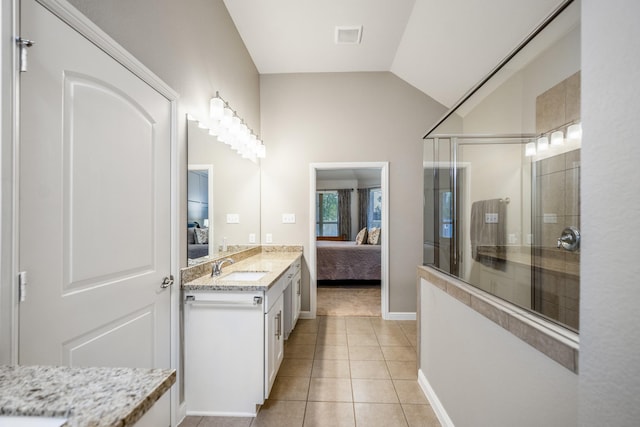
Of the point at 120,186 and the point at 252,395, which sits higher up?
the point at 120,186

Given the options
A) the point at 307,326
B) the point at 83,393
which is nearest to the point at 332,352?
the point at 307,326

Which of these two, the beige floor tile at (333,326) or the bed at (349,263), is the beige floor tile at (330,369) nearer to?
the beige floor tile at (333,326)

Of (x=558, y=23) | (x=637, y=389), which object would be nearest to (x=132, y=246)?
(x=637, y=389)

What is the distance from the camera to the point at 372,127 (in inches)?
138

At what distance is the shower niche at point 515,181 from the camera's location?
1.38m

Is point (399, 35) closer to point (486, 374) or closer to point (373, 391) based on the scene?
point (486, 374)

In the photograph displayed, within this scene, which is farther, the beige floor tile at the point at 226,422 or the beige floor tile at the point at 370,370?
the beige floor tile at the point at 370,370

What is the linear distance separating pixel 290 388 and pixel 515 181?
2.29 meters

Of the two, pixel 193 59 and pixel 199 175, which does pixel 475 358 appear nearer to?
pixel 199 175

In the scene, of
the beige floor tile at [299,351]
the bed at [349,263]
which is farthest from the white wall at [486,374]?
the bed at [349,263]

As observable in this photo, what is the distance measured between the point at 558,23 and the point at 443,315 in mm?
1508

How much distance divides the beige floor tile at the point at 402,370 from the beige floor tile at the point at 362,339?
383 millimetres

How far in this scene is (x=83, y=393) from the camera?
527mm

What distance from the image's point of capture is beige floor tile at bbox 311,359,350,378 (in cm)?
222
